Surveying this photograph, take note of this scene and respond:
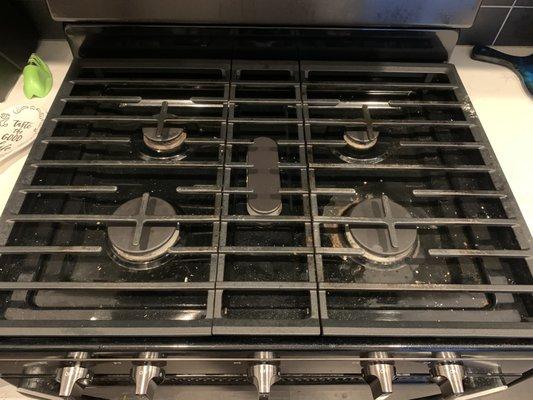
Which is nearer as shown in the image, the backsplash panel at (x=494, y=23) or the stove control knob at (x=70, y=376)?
the stove control knob at (x=70, y=376)

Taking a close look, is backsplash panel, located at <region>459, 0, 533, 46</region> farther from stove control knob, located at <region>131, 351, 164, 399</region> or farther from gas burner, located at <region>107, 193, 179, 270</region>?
stove control knob, located at <region>131, 351, 164, 399</region>

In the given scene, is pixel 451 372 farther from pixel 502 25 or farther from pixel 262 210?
pixel 502 25

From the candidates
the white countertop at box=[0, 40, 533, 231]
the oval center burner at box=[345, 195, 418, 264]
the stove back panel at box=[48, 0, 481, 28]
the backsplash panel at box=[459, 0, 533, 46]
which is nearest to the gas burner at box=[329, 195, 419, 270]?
the oval center burner at box=[345, 195, 418, 264]

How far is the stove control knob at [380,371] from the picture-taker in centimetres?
54

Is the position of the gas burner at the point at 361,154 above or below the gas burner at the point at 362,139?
below

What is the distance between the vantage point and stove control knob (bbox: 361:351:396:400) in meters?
0.54

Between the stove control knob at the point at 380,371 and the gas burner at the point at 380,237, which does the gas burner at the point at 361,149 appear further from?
the stove control knob at the point at 380,371

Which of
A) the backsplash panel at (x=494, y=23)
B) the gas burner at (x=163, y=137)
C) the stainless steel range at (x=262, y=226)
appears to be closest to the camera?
the stainless steel range at (x=262, y=226)

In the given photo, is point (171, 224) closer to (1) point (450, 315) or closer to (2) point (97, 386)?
(2) point (97, 386)

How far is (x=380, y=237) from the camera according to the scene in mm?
613

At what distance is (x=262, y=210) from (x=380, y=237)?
18 centimetres

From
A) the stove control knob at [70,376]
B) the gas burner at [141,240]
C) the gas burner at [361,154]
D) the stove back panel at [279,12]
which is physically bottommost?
the stove control knob at [70,376]

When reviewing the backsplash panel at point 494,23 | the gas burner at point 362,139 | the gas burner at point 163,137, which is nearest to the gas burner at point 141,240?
the gas burner at point 163,137

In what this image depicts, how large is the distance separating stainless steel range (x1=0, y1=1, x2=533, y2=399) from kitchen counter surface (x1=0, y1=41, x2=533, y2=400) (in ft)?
0.29
